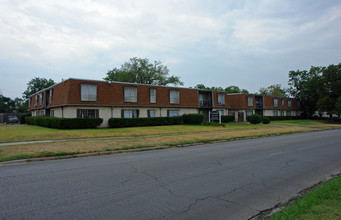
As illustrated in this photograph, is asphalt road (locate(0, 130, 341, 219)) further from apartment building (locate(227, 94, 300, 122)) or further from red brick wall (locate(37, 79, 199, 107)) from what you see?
apartment building (locate(227, 94, 300, 122))

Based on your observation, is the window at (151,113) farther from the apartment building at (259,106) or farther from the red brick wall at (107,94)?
the apartment building at (259,106)

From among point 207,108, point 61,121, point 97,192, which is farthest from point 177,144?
point 207,108

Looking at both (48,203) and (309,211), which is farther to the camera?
(48,203)

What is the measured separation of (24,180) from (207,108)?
1324 inches

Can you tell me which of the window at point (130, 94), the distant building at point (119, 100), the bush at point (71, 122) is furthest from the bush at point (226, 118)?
the bush at point (71, 122)

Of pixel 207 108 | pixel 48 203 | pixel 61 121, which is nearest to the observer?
pixel 48 203

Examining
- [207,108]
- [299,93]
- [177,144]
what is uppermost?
[299,93]

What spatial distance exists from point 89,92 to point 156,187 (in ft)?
73.6

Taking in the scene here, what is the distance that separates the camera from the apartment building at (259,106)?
1704 inches

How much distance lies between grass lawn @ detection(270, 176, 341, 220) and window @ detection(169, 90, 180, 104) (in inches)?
1091

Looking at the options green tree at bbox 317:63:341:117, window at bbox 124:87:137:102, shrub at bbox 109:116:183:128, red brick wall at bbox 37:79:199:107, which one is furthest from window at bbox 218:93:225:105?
green tree at bbox 317:63:341:117

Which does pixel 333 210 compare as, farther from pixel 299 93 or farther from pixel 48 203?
pixel 299 93

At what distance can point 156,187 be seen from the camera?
16.9ft

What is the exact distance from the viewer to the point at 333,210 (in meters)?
3.77
